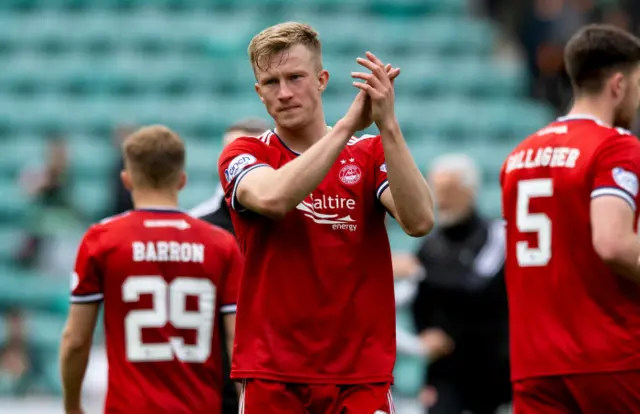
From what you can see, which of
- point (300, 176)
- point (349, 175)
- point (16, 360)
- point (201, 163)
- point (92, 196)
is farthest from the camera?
point (201, 163)

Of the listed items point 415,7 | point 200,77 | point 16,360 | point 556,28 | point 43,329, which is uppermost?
point 415,7

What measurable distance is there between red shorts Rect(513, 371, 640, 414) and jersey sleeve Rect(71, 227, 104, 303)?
5.95 ft

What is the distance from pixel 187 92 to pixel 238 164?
1080cm

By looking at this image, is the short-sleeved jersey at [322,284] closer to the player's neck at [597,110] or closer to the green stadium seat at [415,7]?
the player's neck at [597,110]

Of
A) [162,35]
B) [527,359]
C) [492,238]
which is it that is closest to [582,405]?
[527,359]

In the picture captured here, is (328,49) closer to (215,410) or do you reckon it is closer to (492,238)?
(492,238)

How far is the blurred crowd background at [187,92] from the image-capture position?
11.8 metres

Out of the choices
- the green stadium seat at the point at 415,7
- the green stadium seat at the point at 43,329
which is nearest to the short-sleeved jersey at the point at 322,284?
the green stadium seat at the point at 43,329

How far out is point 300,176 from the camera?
152 inches

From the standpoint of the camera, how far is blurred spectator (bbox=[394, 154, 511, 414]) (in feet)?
Result: 23.6

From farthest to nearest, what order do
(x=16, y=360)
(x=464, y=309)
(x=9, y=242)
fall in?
(x=9, y=242) → (x=16, y=360) → (x=464, y=309)

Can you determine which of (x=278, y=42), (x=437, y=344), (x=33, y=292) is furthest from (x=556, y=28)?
(x=278, y=42)

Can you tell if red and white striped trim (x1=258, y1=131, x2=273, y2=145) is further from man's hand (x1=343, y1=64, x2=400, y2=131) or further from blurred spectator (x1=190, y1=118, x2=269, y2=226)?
blurred spectator (x1=190, y1=118, x2=269, y2=226)

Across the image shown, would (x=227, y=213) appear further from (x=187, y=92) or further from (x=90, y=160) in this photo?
(x=187, y=92)
